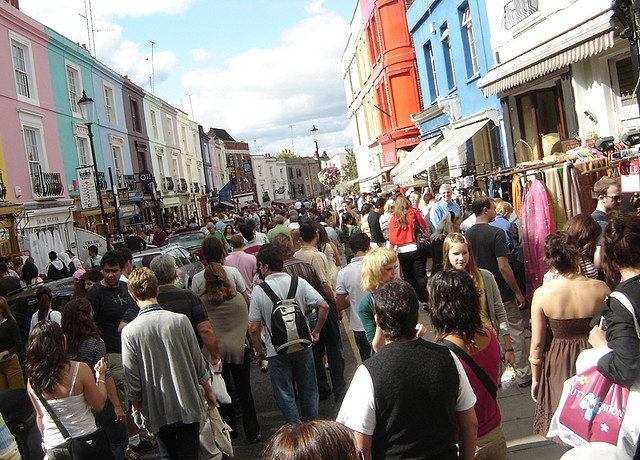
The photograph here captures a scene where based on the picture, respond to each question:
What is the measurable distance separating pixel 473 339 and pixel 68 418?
2.84 meters

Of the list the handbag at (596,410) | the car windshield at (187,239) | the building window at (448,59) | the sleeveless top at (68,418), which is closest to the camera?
the handbag at (596,410)

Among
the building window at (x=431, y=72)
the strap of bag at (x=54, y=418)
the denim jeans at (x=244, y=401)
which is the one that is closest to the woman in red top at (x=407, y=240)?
the denim jeans at (x=244, y=401)

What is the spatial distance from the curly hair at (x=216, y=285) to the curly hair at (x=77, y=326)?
1.17 meters

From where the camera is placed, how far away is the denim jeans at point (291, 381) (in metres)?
5.20

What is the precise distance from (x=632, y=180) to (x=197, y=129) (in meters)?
46.6

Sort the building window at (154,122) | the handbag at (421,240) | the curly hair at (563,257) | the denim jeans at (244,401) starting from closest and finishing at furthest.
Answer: the curly hair at (563,257), the denim jeans at (244,401), the handbag at (421,240), the building window at (154,122)

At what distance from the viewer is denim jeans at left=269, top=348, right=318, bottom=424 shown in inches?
205

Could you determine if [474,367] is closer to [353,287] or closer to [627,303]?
[627,303]

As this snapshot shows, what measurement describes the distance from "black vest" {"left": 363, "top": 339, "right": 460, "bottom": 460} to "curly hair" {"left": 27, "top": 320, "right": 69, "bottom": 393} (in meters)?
2.43

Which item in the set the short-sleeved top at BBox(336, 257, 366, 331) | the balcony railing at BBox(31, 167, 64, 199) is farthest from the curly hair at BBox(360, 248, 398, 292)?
the balcony railing at BBox(31, 167, 64, 199)

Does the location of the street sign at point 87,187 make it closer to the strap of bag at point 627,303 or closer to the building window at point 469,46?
the building window at point 469,46

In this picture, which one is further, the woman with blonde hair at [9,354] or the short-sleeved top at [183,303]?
the woman with blonde hair at [9,354]

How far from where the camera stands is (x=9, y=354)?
19.0 ft

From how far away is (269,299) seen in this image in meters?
5.23
